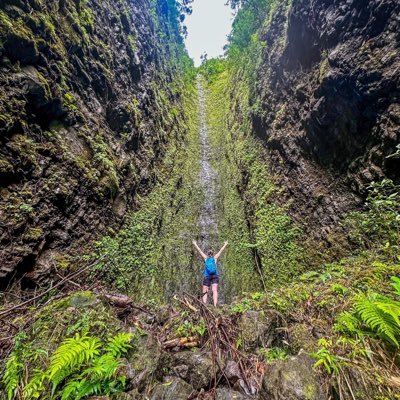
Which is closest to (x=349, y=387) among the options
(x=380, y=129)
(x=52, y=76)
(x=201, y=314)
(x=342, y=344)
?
(x=342, y=344)

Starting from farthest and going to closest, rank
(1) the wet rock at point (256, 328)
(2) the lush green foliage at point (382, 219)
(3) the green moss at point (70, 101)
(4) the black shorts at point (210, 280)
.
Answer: (4) the black shorts at point (210, 280)
(3) the green moss at point (70, 101)
(2) the lush green foliage at point (382, 219)
(1) the wet rock at point (256, 328)

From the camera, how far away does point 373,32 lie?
14.5 ft

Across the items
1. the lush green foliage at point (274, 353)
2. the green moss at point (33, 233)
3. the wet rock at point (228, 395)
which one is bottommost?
the wet rock at point (228, 395)

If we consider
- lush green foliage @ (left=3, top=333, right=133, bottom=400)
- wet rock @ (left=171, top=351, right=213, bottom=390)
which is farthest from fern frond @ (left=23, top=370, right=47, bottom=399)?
wet rock @ (left=171, top=351, right=213, bottom=390)

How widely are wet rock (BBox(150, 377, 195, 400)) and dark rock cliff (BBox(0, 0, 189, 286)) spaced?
288cm

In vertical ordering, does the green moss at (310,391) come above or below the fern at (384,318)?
below

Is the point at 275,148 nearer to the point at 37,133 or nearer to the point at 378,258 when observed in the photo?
the point at 378,258

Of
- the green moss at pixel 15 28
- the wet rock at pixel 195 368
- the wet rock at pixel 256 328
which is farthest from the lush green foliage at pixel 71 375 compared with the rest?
the green moss at pixel 15 28

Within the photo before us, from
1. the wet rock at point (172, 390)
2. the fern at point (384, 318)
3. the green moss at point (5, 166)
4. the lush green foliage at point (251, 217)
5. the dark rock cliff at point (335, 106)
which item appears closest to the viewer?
the fern at point (384, 318)

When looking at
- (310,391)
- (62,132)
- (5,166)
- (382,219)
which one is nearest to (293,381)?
(310,391)

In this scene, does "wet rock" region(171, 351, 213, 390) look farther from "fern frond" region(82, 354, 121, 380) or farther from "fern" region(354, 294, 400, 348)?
"fern" region(354, 294, 400, 348)

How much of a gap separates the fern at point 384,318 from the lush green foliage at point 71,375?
2133 millimetres

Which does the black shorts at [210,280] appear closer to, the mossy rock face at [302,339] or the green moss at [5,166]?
the mossy rock face at [302,339]

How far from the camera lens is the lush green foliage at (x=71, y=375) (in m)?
1.80
